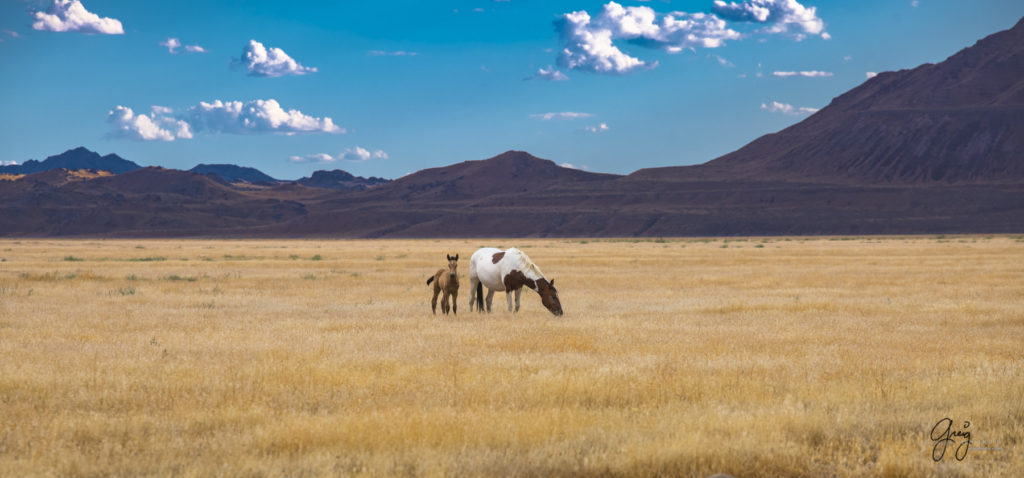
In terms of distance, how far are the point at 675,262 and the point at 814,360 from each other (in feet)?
140

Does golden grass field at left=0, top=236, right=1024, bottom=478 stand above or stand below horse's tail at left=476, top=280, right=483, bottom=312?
below

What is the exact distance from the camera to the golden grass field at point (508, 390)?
8.73 meters

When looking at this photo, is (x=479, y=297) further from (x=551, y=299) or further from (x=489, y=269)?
(x=551, y=299)

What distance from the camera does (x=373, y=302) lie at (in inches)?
1057

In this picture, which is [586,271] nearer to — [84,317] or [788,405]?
[84,317]
